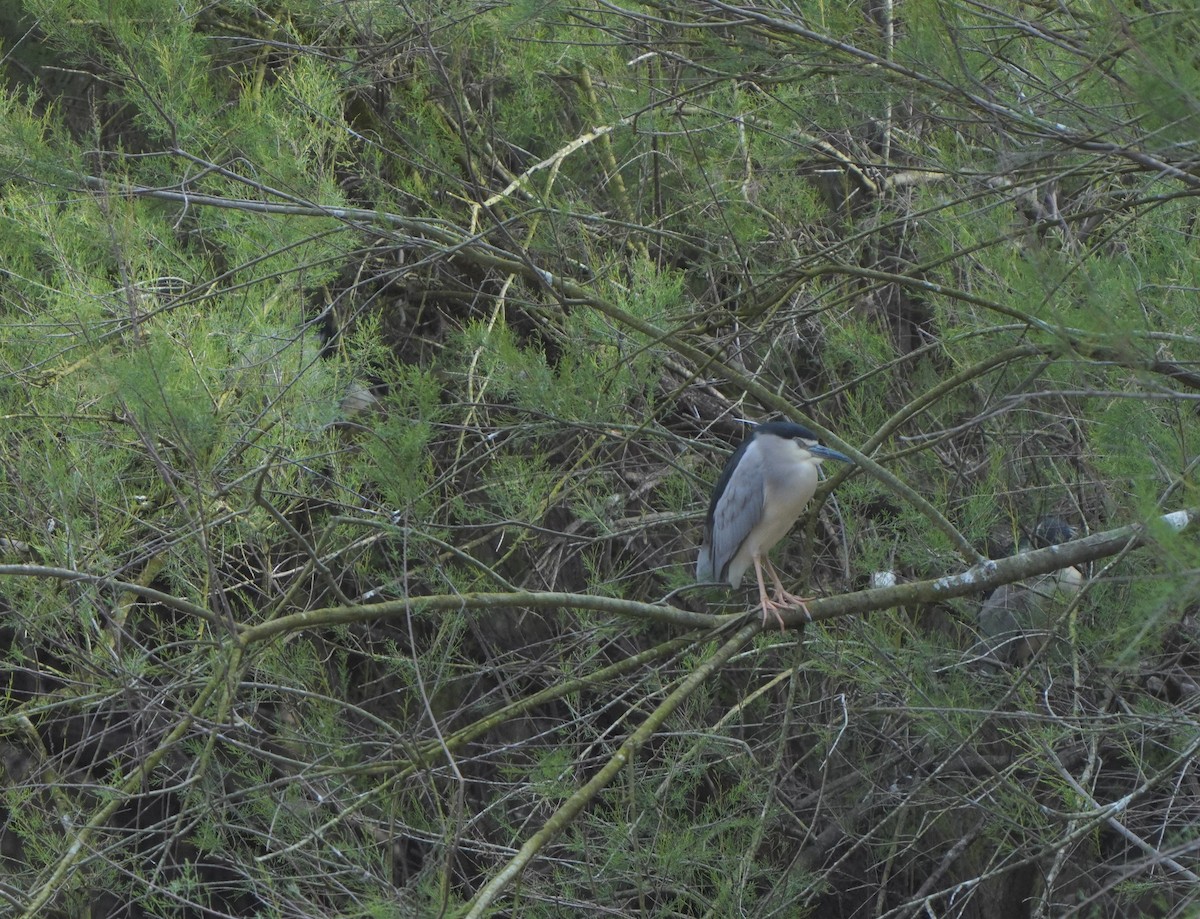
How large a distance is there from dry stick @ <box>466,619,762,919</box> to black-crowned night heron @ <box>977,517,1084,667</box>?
49.9 inches

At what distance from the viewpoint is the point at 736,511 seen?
11.5 ft

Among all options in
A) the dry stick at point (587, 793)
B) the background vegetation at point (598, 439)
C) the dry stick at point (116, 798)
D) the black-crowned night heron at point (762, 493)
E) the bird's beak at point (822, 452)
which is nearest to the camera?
the dry stick at point (587, 793)

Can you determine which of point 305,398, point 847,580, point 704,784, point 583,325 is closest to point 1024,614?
point 847,580

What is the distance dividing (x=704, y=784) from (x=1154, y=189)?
263 cm

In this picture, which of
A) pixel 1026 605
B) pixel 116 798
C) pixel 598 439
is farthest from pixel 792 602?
pixel 116 798

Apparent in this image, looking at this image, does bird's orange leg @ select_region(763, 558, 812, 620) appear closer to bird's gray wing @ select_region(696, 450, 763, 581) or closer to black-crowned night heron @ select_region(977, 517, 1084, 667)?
bird's gray wing @ select_region(696, 450, 763, 581)

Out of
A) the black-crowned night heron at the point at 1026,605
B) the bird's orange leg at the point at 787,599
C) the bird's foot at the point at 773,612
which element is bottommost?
the black-crowned night heron at the point at 1026,605

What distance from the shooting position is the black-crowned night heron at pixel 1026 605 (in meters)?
3.73

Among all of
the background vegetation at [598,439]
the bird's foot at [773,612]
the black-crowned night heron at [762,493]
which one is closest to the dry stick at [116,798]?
the background vegetation at [598,439]

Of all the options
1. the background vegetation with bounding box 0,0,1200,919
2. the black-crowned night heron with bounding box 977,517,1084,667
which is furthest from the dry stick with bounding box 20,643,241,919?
the black-crowned night heron with bounding box 977,517,1084,667

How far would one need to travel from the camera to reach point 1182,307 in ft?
9.16

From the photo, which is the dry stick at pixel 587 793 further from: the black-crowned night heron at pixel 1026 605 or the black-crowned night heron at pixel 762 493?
the black-crowned night heron at pixel 1026 605

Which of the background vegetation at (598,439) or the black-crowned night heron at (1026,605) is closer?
the background vegetation at (598,439)

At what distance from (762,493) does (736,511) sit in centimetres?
12
